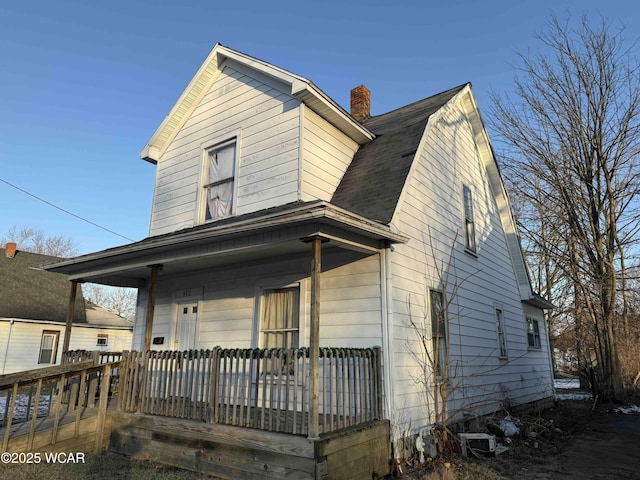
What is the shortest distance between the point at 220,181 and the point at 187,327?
132 inches

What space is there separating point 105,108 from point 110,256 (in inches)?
407

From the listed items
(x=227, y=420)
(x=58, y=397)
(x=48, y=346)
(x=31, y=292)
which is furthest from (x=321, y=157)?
(x=31, y=292)

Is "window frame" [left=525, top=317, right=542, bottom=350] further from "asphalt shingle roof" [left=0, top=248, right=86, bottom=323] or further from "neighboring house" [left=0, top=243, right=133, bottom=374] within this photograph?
"neighboring house" [left=0, top=243, right=133, bottom=374]

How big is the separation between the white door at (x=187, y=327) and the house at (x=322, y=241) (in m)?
0.03

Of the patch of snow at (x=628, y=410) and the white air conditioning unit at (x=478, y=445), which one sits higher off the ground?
the white air conditioning unit at (x=478, y=445)

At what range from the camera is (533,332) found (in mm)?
13898

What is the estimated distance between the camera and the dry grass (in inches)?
209

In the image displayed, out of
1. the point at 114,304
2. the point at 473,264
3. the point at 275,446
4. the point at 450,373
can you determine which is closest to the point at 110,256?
the point at 275,446

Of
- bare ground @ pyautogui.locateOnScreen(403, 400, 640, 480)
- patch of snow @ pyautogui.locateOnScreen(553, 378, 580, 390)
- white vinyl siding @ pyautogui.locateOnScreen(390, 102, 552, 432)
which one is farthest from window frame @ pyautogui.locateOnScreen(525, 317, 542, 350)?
patch of snow @ pyautogui.locateOnScreen(553, 378, 580, 390)

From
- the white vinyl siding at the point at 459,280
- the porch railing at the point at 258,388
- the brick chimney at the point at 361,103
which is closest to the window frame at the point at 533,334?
the white vinyl siding at the point at 459,280

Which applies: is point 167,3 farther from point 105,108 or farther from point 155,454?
point 155,454

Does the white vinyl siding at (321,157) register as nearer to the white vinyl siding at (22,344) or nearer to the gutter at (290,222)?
the gutter at (290,222)

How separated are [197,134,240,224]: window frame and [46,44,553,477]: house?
5 cm

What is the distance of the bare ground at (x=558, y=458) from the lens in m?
5.96
